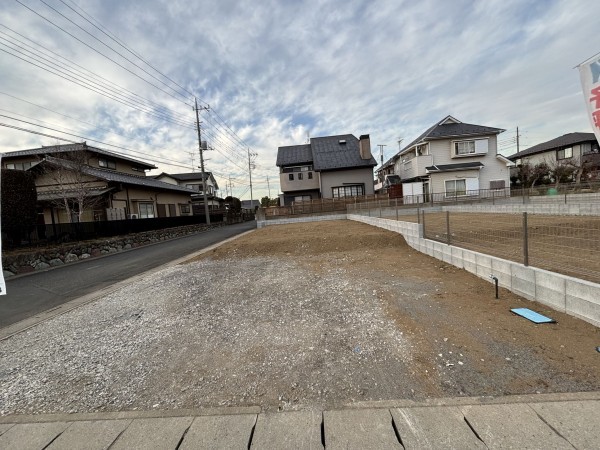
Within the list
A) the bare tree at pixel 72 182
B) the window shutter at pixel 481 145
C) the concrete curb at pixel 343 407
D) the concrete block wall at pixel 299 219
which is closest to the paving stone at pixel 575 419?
the concrete curb at pixel 343 407

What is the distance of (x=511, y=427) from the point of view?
6.13ft

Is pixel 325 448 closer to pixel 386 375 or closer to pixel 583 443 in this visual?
pixel 386 375

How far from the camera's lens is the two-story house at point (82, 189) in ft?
49.6

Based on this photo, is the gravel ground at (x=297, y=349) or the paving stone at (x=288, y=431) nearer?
the paving stone at (x=288, y=431)

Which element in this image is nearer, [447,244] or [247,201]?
[447,244]

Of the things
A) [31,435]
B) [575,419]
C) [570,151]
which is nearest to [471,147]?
[570,151]

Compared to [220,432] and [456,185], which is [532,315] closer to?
[220,432]

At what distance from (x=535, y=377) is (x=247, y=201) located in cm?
9936

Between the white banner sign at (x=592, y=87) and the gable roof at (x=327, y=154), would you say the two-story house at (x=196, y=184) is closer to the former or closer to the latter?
the gable roof at (x=327, y=154)

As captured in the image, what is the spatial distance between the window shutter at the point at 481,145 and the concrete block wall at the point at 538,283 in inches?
900

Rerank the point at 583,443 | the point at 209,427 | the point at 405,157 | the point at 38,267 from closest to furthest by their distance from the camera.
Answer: the point at 583,443 → the point at 209,427 → the point at 38,267 → the point at 405,157

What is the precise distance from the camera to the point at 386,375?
2.53 meters

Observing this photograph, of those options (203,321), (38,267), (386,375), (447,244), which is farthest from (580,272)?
(38,267)

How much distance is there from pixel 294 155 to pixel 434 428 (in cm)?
3043
